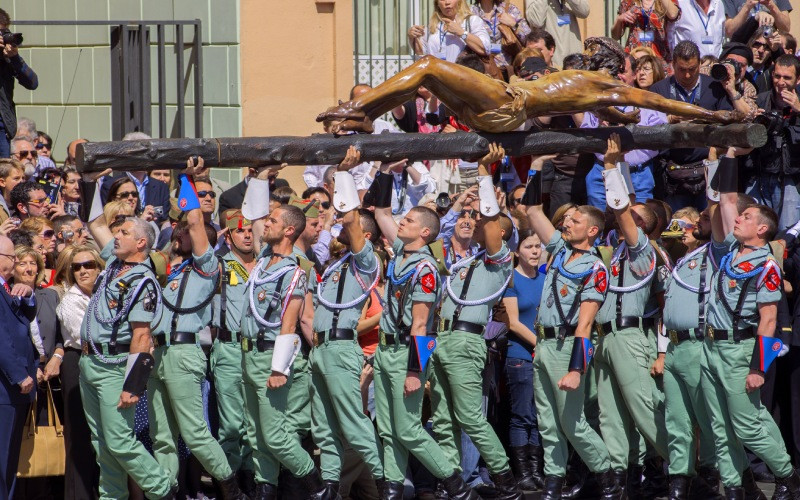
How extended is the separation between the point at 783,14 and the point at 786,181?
2422 millimetres

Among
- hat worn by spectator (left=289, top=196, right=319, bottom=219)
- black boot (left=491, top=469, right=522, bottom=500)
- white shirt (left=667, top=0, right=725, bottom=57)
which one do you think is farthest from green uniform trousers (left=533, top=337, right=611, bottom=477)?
white shirt (left=667, top=0, right=725, bottom=57)

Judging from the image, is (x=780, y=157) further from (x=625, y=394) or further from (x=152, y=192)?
(x=152, y=192)

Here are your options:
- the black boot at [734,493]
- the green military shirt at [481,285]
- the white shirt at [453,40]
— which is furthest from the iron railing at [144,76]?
the black boot at [734,493]

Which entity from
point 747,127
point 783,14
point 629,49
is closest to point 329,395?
point 747,127

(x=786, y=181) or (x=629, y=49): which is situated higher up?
(x=629, y=49)

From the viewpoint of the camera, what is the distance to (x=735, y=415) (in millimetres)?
9000

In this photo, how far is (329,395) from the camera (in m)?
9.47

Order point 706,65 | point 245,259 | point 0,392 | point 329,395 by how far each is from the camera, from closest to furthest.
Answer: point 0,392 → point 329,395 → point 245,259 → point 706,65

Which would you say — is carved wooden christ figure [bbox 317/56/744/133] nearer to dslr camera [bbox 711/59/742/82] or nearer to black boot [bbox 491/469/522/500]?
dslr camera [bbox 711/59/742/82]

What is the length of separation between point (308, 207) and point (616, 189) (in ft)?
7.79

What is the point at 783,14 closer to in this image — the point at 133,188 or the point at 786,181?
the point at 786,181

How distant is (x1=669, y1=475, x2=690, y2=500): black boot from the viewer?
9.28 m

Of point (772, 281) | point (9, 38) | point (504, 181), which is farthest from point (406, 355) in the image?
point (9, 38)

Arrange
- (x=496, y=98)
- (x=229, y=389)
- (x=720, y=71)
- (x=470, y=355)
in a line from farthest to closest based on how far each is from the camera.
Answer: (x=720, y=71)
(x=229, y=389)
(x=470, y=355)
(x=496, y=98)
